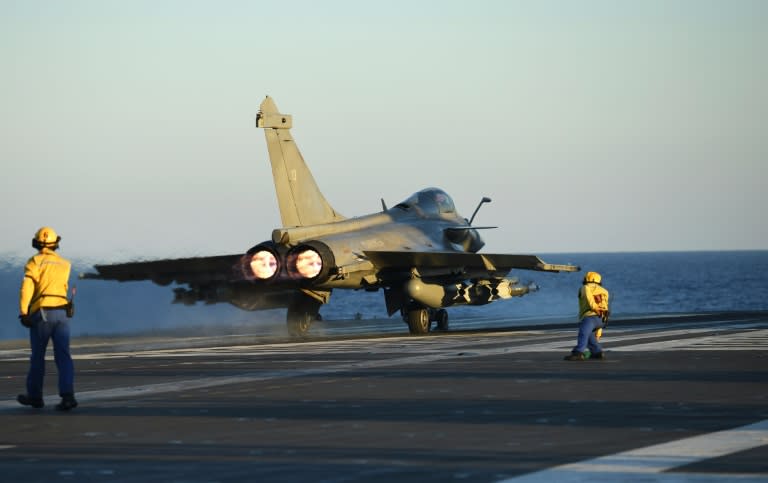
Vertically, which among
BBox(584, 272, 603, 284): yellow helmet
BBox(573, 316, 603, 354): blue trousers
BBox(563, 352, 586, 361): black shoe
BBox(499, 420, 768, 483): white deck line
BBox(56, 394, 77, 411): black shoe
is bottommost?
BBox(499, 420, 768, 483): white deck line

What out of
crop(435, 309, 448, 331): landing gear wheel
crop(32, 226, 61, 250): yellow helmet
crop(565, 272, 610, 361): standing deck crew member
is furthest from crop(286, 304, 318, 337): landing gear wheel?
crop(32, 226, 61, 250): yellow helmet

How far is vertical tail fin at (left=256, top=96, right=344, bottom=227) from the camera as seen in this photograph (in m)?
32.8

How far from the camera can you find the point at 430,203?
3738cm

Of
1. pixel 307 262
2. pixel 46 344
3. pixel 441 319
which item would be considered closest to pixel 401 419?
pixel 46 344

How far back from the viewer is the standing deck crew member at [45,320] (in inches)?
550

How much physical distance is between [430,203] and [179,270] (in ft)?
27.7

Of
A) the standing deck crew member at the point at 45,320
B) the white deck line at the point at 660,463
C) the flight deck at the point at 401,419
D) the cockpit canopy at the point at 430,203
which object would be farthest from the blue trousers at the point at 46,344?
the cockpit canopy at the point at 430,203

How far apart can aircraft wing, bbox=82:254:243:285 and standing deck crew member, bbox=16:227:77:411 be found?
Answer: 17.8 metres

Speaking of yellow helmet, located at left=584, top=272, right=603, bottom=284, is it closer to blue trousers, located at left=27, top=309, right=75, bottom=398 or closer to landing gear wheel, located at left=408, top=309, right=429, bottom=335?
blue trousers, located at left=27, top=309, right=75, bottom=398

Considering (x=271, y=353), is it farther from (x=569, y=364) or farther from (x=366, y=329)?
(x=366, y=329)

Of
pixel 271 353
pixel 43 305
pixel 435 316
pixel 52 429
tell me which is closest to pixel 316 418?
pixel 52 429

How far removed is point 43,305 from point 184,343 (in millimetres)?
17607

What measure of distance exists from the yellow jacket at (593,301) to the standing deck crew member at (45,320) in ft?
32.0

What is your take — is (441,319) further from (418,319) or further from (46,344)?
(46,344)
